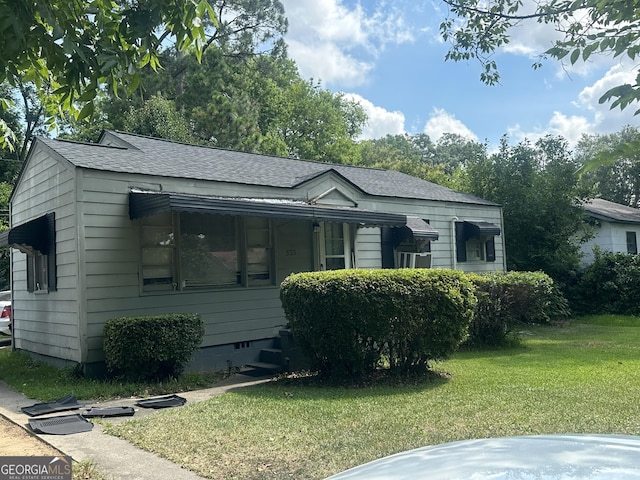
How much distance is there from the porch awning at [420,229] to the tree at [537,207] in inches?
254

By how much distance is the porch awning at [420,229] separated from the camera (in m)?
12.8

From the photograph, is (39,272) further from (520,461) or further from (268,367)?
(520,461)

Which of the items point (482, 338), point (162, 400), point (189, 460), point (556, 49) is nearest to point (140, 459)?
point (189, 460)

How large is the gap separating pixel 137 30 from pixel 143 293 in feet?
19.2

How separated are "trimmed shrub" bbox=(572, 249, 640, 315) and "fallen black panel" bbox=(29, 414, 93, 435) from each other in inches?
661

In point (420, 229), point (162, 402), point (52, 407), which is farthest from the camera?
point (420, 229)

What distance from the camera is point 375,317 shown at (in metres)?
7.85

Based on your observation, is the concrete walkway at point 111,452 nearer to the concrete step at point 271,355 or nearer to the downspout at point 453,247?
the concrete step at point 271,355

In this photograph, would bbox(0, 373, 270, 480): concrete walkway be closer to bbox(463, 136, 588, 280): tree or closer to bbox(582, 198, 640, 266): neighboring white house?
bbox(463, 136, 588, 280): tree

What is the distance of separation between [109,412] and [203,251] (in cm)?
397

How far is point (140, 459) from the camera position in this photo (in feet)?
16.1

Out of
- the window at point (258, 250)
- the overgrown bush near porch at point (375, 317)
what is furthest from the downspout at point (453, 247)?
the overgrown bush near porch at point (375, 317)

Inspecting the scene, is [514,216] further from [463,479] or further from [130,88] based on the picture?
[463,479]

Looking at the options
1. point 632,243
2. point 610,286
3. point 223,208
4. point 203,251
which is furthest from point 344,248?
point 632,243
